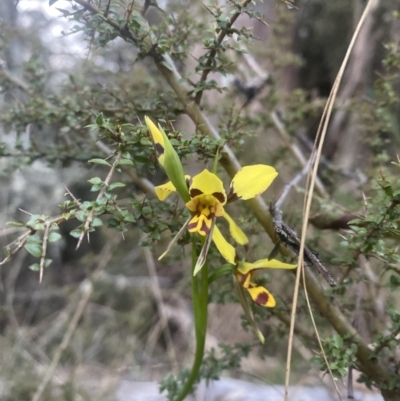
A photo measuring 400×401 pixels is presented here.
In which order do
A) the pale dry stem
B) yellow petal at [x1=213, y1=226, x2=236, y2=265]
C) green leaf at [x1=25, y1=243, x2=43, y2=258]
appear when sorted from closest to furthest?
green leaf at [x1=25, y1=243, x2=43, y2=258] → yellow petal at [x1=213, y1=226, x2=236, y2=265] → the pale dry stem

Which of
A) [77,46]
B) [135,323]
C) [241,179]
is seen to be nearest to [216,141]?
[241,179]

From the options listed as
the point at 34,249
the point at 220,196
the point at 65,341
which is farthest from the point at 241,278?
the point at 65,341

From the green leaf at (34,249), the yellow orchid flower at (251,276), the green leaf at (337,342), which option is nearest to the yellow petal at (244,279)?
the yellow orchid flower at (251,276)

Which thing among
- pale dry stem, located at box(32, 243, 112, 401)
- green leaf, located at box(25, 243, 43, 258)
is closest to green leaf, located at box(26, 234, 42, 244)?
green leaf, located at box(25, 243, 43, 258)

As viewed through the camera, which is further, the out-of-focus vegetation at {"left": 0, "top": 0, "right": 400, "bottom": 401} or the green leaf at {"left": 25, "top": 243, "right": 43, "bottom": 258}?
the out-of-focus vegetation at {"left": 0, "top": 0, "right": 400, "bottom": 401}

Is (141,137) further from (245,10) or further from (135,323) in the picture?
(135,323)

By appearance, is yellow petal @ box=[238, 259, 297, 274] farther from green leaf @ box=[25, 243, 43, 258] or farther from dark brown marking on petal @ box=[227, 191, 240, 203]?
green leaf @ box=[25, 243, 43, 258]

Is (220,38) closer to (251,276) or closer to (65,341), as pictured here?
(251,276)
